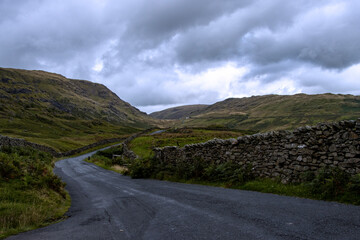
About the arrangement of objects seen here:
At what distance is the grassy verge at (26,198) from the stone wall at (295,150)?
9.95 metres

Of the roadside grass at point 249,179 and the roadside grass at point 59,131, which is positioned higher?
the roadside grass at point 59,131

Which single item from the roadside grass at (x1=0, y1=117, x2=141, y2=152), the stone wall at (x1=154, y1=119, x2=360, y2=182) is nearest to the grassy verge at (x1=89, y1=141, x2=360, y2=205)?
the stone wall at (x1=154, y1=119, x2=360, y2=182)

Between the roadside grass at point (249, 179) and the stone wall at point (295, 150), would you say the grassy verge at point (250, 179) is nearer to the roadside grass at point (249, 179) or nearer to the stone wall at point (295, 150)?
the roadside grass at point (249, 179)

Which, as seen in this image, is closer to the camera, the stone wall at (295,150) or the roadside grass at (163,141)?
the stone wall at (295,150)

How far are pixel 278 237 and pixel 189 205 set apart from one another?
468 centimetres

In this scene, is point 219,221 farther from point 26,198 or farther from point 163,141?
point 163,141

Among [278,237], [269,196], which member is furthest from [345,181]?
[278,237]

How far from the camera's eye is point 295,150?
11906 millimetres

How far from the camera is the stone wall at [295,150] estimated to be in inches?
380

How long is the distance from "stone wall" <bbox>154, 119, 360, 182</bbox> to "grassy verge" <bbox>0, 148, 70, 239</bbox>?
995 cm

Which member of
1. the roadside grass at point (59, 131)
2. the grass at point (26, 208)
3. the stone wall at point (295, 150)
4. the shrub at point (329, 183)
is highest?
the roadside grass at point (59, 131)

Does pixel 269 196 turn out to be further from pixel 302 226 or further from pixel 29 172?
pixel 29 172

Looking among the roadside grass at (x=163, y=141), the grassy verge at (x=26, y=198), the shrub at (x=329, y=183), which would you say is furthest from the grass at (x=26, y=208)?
the roadside grass at (x=163, y=141)

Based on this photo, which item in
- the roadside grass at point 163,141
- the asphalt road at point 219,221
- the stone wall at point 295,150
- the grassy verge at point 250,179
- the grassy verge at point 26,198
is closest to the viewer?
the asphalt road at point 219,221
